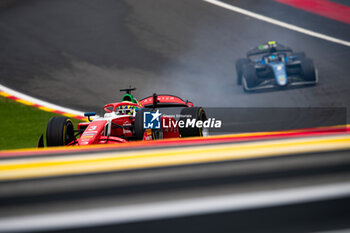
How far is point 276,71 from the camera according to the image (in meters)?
10.5

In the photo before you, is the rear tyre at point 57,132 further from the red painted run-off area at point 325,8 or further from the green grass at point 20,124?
the red painted run-off area at point 325,8

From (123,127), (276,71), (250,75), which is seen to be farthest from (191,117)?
(276,71)

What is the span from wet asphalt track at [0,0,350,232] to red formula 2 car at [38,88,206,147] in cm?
352

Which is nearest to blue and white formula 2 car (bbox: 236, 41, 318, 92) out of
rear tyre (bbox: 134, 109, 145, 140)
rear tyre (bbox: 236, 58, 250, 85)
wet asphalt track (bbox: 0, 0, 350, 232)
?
rear tyre (bbox: 236, 58, 250, 85)

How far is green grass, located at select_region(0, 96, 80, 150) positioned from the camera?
6.80m

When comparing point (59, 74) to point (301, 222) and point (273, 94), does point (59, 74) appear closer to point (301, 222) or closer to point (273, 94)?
point (273, 94)

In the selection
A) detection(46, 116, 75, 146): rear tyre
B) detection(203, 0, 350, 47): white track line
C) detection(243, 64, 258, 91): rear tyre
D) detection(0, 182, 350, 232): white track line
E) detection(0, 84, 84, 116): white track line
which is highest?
detection(203, 0, 350, 47): white track line

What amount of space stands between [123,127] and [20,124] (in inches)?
124

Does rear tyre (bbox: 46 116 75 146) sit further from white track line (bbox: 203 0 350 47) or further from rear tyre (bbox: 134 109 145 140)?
white track line (bbox: 203 0 350 47)

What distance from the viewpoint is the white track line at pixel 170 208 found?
136cm

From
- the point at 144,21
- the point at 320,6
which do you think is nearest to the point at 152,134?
the point at 144,21

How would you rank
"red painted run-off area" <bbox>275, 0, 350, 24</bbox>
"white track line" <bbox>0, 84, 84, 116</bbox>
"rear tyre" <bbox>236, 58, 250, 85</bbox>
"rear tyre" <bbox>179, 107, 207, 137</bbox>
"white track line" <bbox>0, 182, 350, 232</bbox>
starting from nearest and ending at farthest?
"white track line" <bbox>0, 182, 350, 232</bbox> < "rear tyre" <bbox>179, 107, 207, 137</bbox> < "white track line" <bbox>0, 84, 84, 116</bbox> < "rear tyre" <bbox>236, 58, 250, 85</bbox> < "red painted run-off area" <bbox>275, 0, 350, 24</bbox>

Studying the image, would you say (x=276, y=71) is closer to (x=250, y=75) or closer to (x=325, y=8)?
(x=250, y=75)

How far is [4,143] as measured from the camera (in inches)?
264
